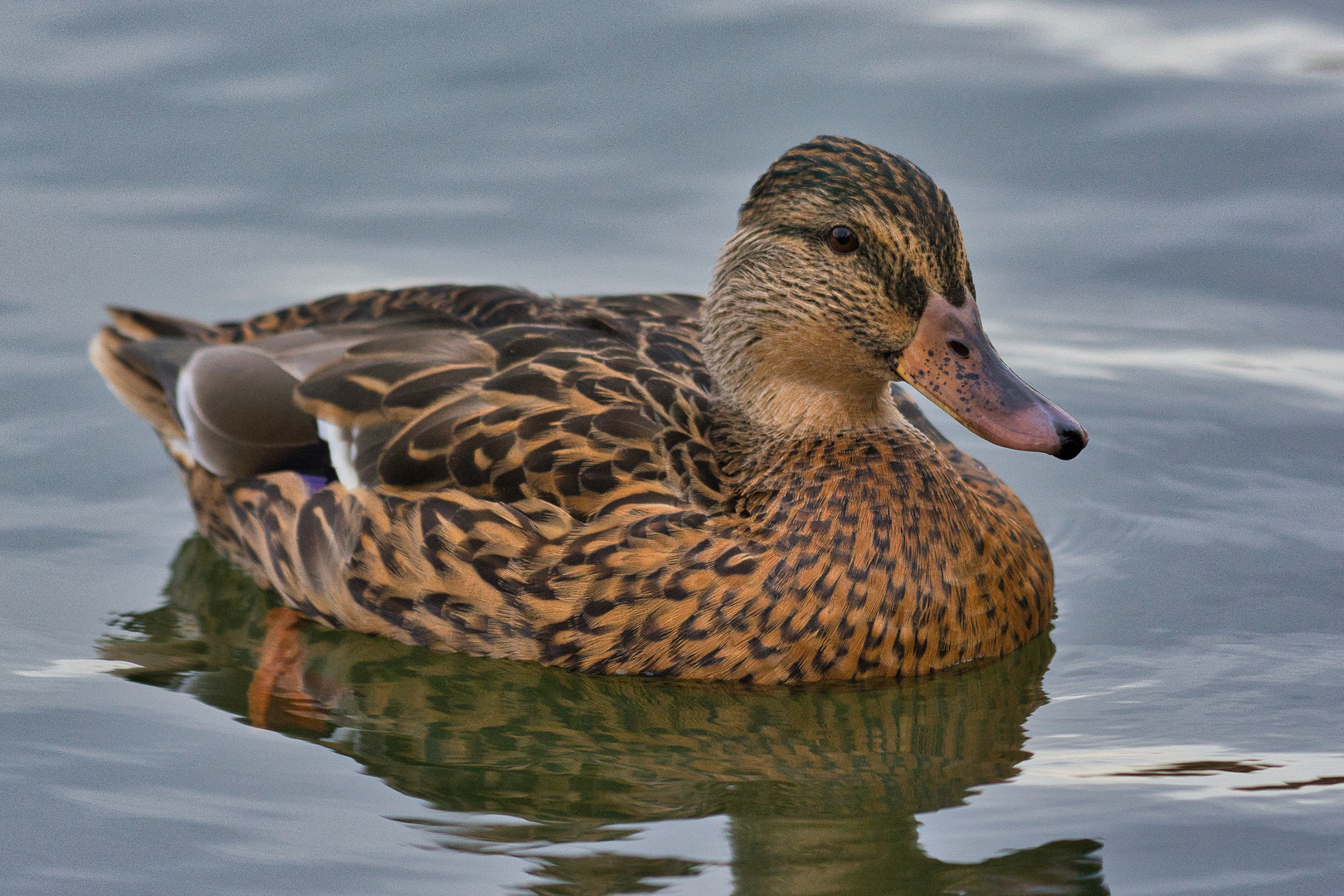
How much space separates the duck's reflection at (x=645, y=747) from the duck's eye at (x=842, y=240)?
1.46 meters

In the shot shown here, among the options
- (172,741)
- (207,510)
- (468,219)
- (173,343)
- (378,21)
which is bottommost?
(172,741)

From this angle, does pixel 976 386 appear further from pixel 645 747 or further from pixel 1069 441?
pixel 645 747

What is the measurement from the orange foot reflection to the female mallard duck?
104 mm

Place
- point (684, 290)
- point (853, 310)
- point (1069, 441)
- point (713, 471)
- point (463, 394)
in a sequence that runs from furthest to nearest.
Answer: point (684, 290) → point (463, 394) → point (713, 471) → point (853, 310) → point (1069, 441)

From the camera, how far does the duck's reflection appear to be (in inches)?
209

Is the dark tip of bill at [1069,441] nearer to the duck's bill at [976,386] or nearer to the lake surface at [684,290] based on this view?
the duck's bill at [976,386]

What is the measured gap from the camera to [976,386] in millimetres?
6180

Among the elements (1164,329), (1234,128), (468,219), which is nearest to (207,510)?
(468,219)

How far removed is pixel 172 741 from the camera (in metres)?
6.11

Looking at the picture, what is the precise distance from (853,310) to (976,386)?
0.48 metres

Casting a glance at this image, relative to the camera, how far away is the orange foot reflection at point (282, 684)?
249 inches

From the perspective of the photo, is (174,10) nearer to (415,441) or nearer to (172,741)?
(415,441)

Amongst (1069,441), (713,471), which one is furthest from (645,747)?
(1069,441)

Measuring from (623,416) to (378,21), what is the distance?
549 centimetres
